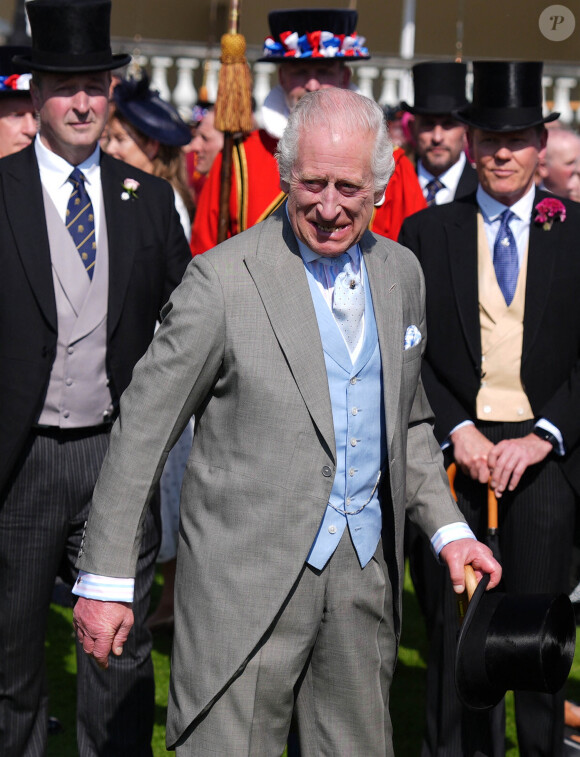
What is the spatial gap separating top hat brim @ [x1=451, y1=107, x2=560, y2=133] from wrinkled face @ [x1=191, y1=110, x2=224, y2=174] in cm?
406

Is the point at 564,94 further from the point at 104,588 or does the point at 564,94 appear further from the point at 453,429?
the point at 104,588

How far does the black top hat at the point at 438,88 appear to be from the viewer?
24.8ft

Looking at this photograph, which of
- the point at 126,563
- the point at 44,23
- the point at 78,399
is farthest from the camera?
the point at 44,23

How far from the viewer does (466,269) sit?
4.67 meters

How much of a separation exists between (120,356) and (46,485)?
0.49m

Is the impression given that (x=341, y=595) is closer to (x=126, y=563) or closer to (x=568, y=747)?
(x=126, y=563)

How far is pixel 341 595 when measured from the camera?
3.40 m

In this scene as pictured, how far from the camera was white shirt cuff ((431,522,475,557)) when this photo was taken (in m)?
3.48

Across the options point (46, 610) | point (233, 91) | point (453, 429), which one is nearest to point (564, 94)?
point (233, 91)

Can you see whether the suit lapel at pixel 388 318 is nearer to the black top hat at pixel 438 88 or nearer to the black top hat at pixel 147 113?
the black top hat at pixel 147 113

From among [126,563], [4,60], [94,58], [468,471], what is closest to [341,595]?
[126,563]

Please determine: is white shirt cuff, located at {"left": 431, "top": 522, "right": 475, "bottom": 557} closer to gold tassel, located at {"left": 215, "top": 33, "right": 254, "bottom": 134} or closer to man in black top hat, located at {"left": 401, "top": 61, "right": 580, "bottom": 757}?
man in black top hat, located at {"left": 401, "top": 61, "right": 580, "bottom": 757}

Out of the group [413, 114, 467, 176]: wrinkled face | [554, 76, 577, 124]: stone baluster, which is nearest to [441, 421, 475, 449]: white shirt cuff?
[413, 114, 467, 176]: wrinkled face

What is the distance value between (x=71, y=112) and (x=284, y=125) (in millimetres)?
1461
